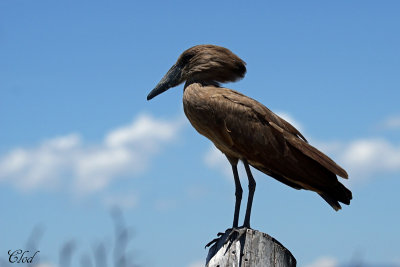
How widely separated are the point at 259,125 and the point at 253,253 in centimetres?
145

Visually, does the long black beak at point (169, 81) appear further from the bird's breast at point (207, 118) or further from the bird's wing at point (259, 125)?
the bird's wing at point (259, 125)

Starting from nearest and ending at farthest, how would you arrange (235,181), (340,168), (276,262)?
(276,262) → (340,168) → (235,181)

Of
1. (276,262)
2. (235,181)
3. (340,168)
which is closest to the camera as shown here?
(276,262)

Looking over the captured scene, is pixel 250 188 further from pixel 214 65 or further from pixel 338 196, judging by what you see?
pixel 214 65

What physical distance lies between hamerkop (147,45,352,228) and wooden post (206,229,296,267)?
1.81ft

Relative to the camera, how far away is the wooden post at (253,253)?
13.7 feet

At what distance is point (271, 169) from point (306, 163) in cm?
32

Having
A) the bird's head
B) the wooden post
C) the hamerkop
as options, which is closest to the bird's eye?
the bird's head

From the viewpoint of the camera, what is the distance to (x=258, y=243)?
14.0ft

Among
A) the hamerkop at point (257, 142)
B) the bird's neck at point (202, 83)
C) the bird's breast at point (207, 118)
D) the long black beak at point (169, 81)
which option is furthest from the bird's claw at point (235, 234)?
the long black beak at point (169, 81)

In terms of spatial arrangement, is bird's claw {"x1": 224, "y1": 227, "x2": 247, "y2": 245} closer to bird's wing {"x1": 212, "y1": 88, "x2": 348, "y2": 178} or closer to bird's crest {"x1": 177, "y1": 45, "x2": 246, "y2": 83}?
bird's wing {"x1": 212, "y1": 88, "x2": 348, "y2": 178}

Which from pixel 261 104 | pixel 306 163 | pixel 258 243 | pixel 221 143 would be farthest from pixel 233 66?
pixel 258 243

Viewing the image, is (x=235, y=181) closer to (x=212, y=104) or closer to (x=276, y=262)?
(x=212, y=104)

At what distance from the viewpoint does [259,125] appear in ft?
17.3
